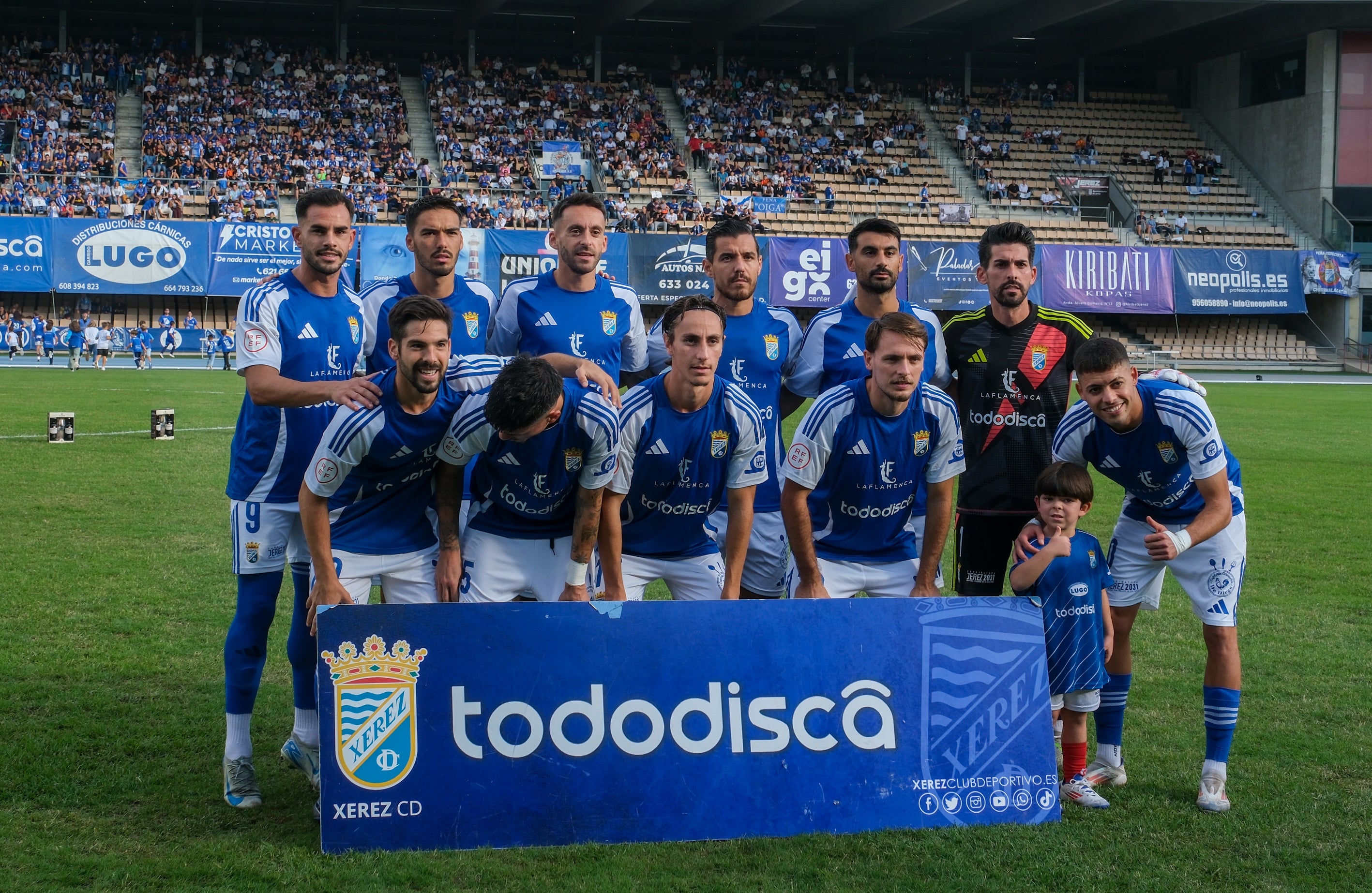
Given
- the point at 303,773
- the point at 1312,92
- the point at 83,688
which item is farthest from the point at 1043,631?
the point at 1312,92

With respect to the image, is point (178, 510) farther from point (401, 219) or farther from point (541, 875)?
point (401, 219)

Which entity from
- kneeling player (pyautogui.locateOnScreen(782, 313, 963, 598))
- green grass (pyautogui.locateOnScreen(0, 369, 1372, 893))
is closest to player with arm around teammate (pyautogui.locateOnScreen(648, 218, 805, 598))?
kneeling player (pyautogui.locateOnScreen(782, 313, 963, 598))

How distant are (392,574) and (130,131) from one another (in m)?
40.7

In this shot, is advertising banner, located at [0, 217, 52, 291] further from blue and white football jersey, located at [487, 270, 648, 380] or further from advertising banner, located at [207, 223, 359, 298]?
blue and white football jersey, located at [487, 270, 648, 380]

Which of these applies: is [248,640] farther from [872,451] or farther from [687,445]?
[872,451]

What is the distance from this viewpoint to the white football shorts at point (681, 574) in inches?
210

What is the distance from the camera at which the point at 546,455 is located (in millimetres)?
4793

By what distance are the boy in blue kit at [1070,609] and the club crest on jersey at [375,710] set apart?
2.41 meters

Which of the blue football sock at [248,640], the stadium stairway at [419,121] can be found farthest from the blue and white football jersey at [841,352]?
the stadium stairway at [419,121]

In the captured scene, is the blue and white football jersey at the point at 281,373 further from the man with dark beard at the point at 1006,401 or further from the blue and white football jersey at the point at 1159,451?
the blue and white football jersey at the point at 1159,451

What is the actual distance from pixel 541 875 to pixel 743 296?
293 cm

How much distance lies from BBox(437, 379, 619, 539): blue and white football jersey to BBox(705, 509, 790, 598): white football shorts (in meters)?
1.26

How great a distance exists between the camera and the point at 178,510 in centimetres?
1146

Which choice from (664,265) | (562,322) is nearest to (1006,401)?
(562,322)
